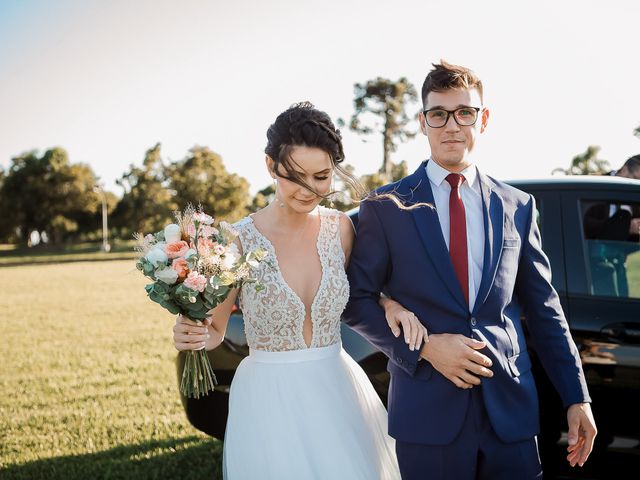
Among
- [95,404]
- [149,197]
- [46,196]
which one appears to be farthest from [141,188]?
[95,404]

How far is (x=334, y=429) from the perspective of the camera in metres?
2.31

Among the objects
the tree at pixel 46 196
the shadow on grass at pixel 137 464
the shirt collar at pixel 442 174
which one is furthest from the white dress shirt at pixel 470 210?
the tree at pixel 46 196

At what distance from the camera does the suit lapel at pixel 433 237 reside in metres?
2.09

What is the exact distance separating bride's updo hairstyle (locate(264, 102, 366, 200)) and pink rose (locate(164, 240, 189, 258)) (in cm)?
51

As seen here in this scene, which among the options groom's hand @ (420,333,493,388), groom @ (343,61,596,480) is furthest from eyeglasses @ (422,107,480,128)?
groom's hand @ (420,333,493,388)

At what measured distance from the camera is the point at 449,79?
217 cm

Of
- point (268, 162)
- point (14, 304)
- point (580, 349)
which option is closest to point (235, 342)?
point (268, 162)

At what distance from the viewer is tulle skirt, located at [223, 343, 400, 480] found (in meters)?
2.24

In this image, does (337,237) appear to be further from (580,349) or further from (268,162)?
(580,349)

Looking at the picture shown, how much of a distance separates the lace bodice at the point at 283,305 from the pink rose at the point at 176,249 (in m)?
0.45

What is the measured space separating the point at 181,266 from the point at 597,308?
79.4 inches

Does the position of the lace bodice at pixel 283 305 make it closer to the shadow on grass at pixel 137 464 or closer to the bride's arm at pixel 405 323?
the bride's arm at pixel 405 323

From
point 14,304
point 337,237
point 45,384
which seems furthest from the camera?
point 14,304

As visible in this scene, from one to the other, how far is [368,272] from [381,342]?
0.89 feet
